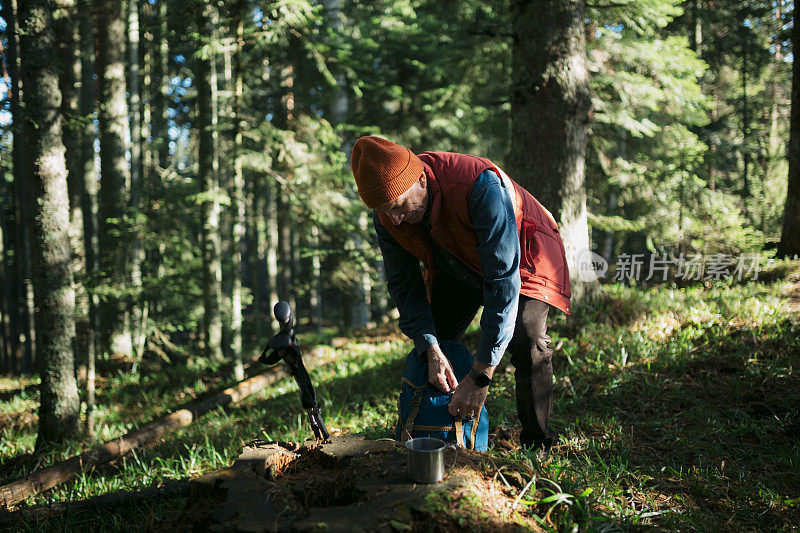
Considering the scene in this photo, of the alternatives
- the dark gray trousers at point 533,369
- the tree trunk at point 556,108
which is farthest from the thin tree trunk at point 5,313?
the dark gray trousers at point 533,369

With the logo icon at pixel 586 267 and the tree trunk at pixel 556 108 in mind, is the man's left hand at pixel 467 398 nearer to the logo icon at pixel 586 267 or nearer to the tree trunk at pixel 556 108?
the tree trunk at pixel 556 108

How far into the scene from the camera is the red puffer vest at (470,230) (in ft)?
8.53

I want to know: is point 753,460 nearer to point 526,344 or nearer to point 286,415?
point 526,344

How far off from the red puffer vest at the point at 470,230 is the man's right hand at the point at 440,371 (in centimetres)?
54

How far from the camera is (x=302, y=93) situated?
9.86 metres

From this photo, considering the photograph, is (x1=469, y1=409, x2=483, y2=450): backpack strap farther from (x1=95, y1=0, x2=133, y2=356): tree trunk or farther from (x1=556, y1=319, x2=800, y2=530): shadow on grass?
(x1=95, y1=0, x2=133, y2=356): tree trunk

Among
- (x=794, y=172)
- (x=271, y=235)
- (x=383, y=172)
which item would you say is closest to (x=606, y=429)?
(x=383, y=172)

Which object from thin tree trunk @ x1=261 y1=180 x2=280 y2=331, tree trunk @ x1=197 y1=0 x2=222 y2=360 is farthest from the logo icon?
thin tree trunk @ x1=261 y1=180 x2=280 y2=331

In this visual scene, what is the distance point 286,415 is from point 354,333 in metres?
4.06

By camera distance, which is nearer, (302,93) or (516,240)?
(516,240)

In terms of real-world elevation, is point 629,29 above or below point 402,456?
above

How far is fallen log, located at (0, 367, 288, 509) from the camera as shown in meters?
3.74

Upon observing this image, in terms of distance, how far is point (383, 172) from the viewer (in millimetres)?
2365

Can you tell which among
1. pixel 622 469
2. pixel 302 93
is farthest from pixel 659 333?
pixel 302 93
